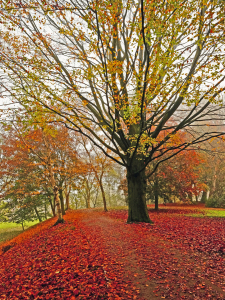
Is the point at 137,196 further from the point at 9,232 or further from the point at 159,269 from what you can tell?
the point at 9,232

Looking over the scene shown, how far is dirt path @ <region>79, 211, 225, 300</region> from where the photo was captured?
3.04 meters

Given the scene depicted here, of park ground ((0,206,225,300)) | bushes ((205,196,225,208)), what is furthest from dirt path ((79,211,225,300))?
bushes ((205,196,225,208))

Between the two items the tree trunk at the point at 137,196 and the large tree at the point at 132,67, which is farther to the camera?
the tree trunk at the point at 137,196

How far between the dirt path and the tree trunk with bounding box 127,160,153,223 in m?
2.65

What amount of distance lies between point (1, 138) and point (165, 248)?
17.4 metres

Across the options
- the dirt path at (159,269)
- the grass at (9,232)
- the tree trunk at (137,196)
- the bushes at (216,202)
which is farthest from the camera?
the bushes at (216,202)

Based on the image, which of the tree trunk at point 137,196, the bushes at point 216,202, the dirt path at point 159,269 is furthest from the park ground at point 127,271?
the bushes at point 216,202

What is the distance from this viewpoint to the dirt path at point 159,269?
9.96 feet

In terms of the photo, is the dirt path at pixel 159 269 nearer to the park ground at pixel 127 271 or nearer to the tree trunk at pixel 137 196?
A: the park ground at pixel 127 271

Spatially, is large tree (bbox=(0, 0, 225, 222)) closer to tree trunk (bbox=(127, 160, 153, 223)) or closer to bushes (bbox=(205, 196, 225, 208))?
tree trunk (bbox=(127, 160, 153, 223))

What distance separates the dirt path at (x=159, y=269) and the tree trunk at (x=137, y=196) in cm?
265

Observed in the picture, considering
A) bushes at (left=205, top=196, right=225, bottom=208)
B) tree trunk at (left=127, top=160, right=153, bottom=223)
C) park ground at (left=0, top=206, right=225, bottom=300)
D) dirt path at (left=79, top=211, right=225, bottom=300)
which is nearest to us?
dirt path at (left=79, top=211, right=225, bottom=300)

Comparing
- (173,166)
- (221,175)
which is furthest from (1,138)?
(221,175)

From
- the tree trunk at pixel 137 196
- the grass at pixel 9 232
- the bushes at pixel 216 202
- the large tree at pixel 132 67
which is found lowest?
the grass at pixel 9 232
